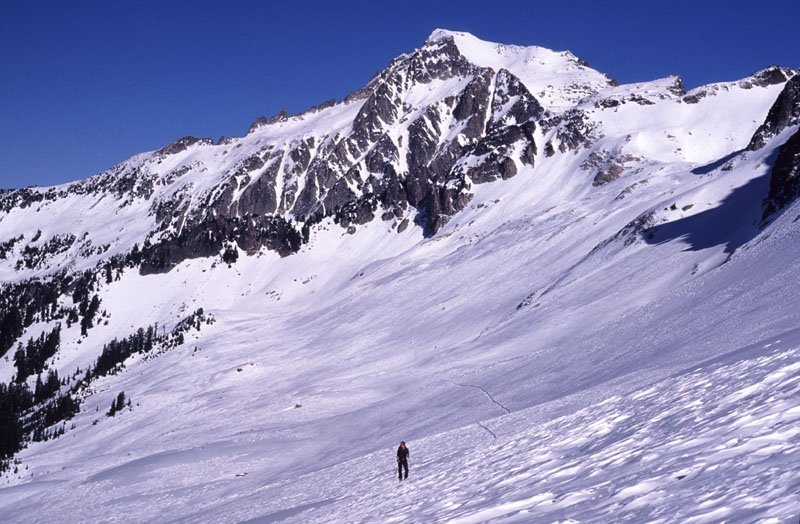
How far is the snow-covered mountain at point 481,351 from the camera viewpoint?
1558 centimetres

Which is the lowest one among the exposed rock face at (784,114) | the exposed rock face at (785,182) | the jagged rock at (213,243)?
the exposed rock face at (785,182)

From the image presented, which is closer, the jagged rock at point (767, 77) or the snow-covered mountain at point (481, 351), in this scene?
the snow-covered mountain at point (481, 351)

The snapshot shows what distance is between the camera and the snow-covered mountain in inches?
Result: 613

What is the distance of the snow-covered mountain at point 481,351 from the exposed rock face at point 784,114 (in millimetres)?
333

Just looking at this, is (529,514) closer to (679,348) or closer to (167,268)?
(679,348)

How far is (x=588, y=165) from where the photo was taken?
144m

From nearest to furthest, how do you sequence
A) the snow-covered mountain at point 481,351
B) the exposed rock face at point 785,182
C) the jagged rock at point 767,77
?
the snow-covered mountain at point 481,351, the exposed rock face at point 785,182, the jagged rock at point 767,77

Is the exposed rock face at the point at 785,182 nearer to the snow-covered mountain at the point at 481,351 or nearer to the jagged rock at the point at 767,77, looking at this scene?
the snow-covered mountain at the point at 481,351

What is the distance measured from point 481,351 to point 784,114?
60181mm

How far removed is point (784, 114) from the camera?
86.5 m

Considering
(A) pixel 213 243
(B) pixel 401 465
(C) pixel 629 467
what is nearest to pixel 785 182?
(B) pixel 401 465

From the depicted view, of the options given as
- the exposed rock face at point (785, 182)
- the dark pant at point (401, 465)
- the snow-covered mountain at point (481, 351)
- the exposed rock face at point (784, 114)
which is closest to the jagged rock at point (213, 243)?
the snow-covered mountain at point (481, 351)

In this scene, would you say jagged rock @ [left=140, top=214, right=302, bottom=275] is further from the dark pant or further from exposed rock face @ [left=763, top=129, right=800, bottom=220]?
the dark pant

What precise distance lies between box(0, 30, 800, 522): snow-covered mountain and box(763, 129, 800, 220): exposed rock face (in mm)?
295
